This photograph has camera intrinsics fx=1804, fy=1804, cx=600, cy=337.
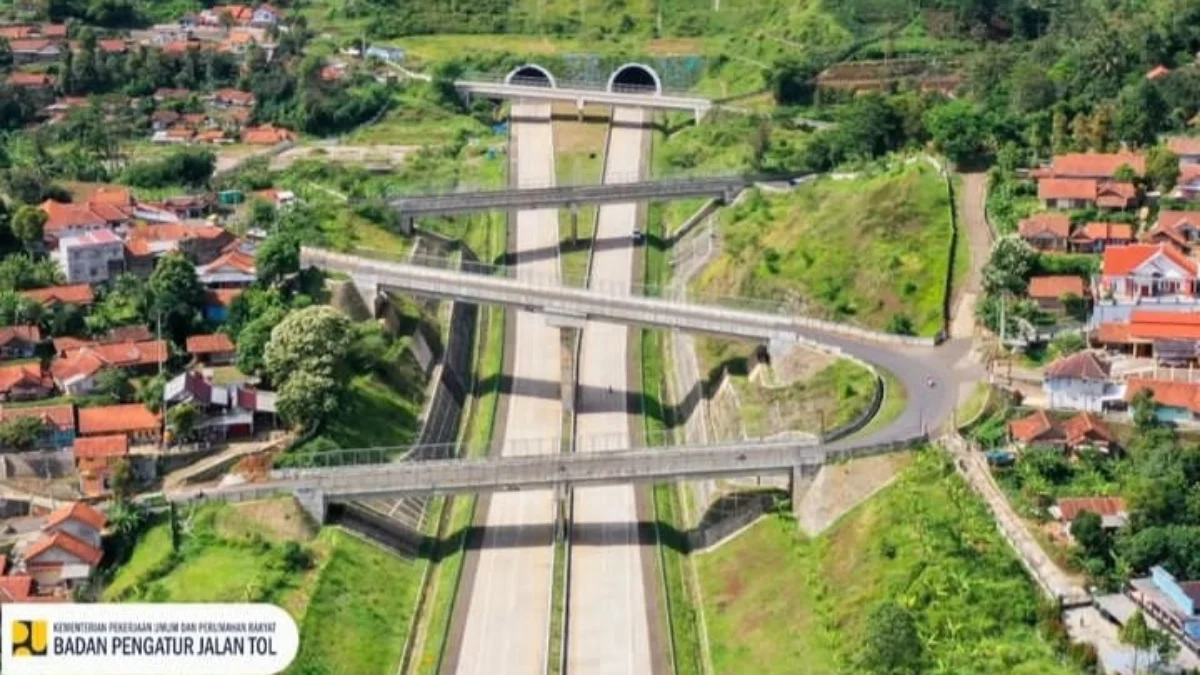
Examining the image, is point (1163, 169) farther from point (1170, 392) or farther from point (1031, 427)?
point (1031, 427)

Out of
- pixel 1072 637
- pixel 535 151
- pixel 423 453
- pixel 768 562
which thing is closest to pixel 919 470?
pixel 768 562

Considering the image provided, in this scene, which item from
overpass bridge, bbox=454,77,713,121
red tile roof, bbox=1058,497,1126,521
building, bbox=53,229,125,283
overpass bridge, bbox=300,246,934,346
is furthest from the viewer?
overpass bridge, bbox=454,77,713,121

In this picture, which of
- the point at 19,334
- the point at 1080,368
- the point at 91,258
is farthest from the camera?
the point at 91,258

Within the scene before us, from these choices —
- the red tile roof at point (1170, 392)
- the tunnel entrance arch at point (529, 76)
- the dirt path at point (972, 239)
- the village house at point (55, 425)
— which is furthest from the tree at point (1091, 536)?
the tunnel entrance arch at point (529, 76)

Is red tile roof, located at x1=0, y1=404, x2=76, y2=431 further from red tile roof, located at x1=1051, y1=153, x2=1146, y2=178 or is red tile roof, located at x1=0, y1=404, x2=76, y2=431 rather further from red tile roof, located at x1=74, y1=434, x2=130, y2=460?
red tile roof, located at x1=1051, y1=153, x2=1146, y2=178

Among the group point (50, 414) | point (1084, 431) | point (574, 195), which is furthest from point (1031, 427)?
point (574, 195)

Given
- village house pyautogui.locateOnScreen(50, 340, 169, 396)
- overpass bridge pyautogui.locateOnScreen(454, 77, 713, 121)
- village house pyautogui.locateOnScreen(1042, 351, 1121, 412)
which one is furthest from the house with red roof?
overpass bridge pyautogui.locateOnScreen(454, 77, 713, 121)
